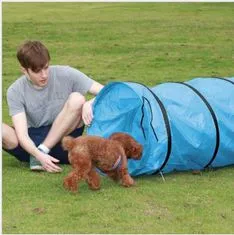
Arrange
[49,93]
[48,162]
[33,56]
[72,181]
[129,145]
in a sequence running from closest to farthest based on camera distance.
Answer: [72,181] → [129,145] → [33,56] → [48,162] → [49,93]

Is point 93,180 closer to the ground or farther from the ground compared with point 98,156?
closer to the ground

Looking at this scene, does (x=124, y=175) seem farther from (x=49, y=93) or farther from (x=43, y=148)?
(x=49, y=93)

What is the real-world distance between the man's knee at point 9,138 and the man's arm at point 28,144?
103mm

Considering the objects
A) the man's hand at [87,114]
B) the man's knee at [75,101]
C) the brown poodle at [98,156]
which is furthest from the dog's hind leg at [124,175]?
the man's knee at [75,101]

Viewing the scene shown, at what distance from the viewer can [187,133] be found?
19.0ft

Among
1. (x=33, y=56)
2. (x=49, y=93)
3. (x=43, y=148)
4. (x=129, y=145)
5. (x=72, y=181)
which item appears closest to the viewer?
(x=72, y=181)

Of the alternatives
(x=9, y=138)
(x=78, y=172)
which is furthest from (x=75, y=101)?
(x=78, y=172)

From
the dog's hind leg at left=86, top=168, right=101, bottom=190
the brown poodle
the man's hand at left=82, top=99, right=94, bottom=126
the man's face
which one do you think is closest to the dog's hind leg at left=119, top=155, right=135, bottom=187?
the brown poodle

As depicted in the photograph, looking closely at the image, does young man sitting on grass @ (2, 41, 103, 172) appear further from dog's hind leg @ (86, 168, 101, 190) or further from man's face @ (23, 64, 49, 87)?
dog's hind leg @ (86, 168, 101, 190)

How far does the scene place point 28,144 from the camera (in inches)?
233

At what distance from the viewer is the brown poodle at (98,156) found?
536 cm

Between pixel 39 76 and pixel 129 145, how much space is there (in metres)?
1.06

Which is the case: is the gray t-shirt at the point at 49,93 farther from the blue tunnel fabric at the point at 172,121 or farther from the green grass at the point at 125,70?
the green grass at the point at 125,70

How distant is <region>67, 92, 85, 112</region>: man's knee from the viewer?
19.5 ft
